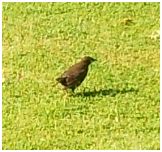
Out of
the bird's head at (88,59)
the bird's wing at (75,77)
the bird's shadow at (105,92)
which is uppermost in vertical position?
the bird's head at (88,59)

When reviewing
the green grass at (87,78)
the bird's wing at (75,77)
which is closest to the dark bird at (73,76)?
the bird's wing at (75,77)

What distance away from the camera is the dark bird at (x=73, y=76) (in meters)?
10.8

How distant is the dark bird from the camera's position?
35.5 ft

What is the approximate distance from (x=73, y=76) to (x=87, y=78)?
53 cm

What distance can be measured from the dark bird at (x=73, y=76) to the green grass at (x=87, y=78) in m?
0.14

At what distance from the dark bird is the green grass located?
141mm

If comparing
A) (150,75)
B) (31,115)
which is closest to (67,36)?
(150,75)

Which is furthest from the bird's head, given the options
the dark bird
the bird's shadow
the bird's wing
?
the bird's shadow

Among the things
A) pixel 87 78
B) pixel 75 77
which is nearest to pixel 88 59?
pixel 87 78

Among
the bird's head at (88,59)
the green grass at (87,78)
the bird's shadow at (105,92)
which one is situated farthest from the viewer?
the bird's head at (88,59)

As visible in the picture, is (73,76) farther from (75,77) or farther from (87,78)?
(87,78)

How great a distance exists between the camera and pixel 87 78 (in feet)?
37.2

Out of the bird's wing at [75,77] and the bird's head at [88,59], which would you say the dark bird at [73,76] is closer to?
the bird's wing at [75,77]

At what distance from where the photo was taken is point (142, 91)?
10.9 m
